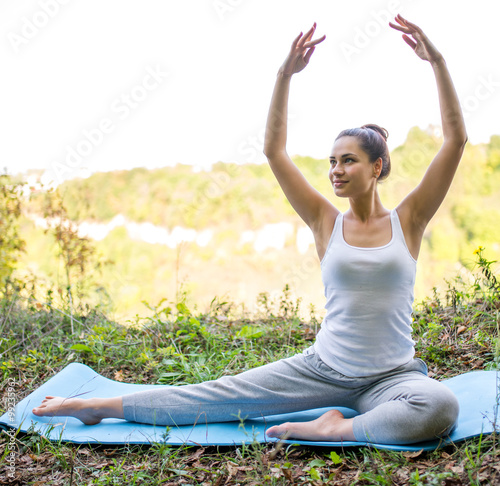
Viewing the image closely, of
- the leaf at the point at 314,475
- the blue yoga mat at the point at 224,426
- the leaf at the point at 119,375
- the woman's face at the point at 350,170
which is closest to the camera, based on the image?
the leaf at the point at 314,475

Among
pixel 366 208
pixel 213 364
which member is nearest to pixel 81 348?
pixel 213 364

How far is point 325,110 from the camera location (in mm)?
7512

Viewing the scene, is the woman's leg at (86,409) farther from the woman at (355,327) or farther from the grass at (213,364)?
the grass at (213,364)

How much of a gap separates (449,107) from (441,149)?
0.17 meters

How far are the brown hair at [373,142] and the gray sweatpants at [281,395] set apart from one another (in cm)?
89

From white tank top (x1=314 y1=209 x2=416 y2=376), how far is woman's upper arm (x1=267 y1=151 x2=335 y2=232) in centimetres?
21

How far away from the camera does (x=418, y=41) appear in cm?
198

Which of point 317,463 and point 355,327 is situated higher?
point 355,327

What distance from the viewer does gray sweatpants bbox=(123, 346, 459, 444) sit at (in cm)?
189

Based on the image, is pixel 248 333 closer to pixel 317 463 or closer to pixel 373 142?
pixel 317 463

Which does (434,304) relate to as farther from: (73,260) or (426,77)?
(426,77)

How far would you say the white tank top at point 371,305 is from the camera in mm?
1875

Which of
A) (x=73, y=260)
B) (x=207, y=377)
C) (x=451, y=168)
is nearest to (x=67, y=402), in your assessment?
(x=207, y=377)

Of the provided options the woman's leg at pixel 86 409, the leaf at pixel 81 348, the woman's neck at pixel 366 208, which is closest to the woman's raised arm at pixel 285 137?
the woman's neck at pixel 366 208
